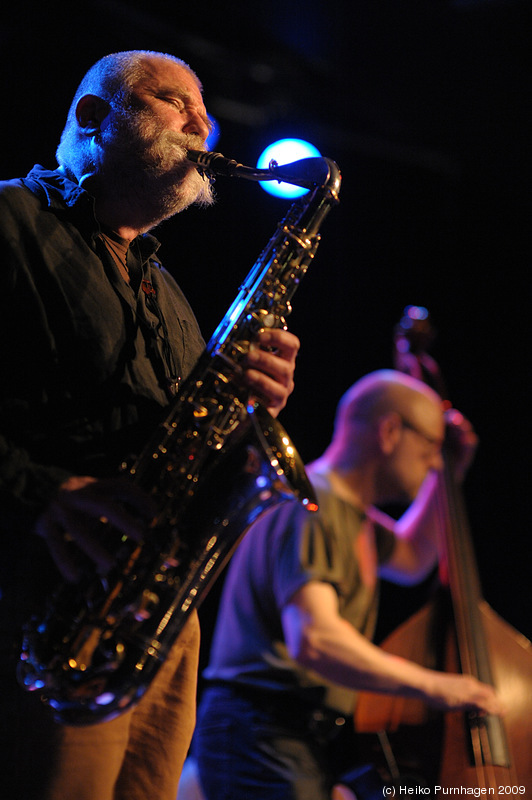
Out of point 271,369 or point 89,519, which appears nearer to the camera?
point 89,519

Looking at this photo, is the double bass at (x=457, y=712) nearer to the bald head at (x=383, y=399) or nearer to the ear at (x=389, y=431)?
the ear at (x=389, y=431)

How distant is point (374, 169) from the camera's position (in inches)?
219

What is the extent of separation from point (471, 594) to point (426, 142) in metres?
3.57

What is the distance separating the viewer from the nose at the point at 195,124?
2.33 meters

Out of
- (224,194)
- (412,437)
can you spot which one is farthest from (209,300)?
(412,437)

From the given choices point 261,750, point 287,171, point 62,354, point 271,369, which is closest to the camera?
point 62,354

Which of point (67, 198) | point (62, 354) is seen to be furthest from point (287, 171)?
point (62, 354)

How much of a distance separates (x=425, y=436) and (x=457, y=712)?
152 centimetres

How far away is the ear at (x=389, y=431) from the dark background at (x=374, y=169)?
1184 millimetres

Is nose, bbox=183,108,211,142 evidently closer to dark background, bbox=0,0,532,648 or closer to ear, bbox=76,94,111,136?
ear, bbox=76,94,111,136

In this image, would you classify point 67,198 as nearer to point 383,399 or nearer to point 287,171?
point 287,171

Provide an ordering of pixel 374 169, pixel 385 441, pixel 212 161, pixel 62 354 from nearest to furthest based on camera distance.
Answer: pixel 62 354, pixel 212 161, pixel 385 441, pixel 374 169

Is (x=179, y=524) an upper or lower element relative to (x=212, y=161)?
lower

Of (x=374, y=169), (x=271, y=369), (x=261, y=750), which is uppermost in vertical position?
(x=374, y=169)
